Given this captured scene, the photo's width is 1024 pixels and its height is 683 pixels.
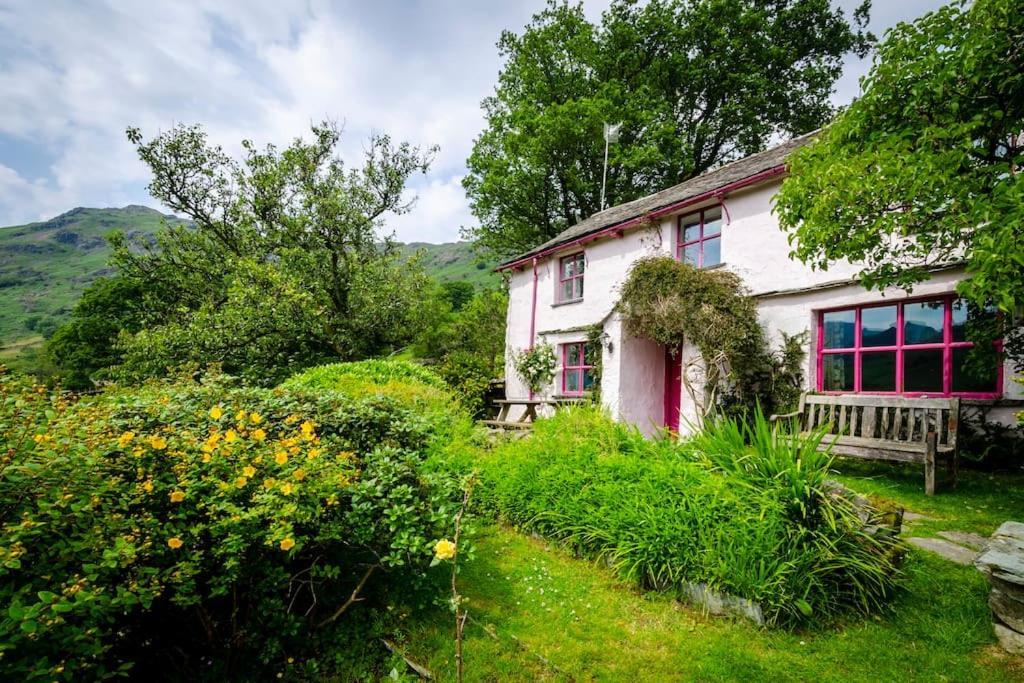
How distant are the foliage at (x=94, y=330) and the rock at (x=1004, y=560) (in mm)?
37169

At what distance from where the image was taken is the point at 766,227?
9570 millimetres

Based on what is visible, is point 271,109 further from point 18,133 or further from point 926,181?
point 18,133

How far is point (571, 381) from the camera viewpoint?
1406 centimetres

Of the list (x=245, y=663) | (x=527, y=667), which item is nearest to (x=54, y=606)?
(x=245, y=663)

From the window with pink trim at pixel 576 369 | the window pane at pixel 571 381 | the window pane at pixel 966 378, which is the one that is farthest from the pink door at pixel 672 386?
the window pane at pixel 966 378

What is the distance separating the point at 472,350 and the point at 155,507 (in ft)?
63.8

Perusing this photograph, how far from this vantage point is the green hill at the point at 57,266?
71500 mm

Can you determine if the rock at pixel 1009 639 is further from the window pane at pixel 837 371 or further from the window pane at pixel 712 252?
the window pane at pixel 712 252

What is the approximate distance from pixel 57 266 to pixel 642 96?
150 metres

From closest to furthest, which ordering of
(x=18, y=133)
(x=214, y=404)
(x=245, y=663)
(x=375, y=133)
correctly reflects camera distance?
(x=245, y=663)
(x=214, y=404)
(x=375, y=133)
(x=18, y=133)

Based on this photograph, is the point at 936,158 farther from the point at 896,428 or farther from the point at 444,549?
the point at 444,549

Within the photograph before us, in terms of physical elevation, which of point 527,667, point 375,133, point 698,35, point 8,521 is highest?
point 698,35

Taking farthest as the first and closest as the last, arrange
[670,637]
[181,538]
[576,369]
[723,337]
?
[576,369] → [723,337] → [670,637] → [181,538]

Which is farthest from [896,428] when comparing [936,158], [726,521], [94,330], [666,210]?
[94,330]
